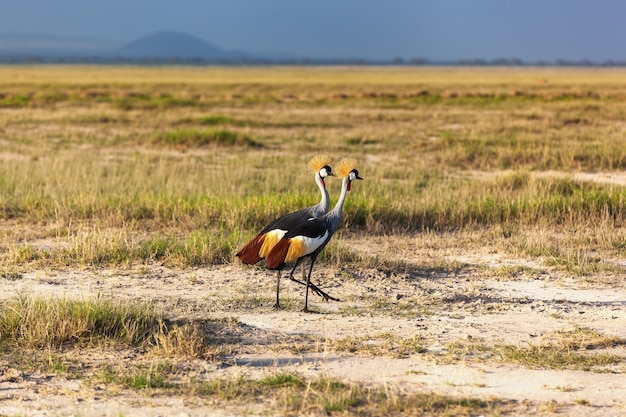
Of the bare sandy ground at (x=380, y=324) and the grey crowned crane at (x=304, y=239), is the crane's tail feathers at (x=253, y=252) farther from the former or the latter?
the bare sandy ground at (x=380, y=324)

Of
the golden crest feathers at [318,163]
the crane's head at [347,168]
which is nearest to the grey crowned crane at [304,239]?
the crane's head at [347,168]

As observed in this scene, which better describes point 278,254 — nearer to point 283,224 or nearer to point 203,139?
point 283,224

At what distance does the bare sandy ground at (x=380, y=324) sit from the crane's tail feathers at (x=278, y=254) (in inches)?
17.5

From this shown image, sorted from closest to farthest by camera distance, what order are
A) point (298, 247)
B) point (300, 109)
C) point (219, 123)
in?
point (298, 247), point (219, 123), point (300, 109)

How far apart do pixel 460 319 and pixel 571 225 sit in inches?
178

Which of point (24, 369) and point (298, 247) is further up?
point (298, 247)

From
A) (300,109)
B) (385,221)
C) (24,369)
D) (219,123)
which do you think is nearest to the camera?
(24,369)

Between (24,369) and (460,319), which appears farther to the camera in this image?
(460,319)

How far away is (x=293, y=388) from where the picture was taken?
515 centimetres

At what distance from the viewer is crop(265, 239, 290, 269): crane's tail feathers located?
6645 mm

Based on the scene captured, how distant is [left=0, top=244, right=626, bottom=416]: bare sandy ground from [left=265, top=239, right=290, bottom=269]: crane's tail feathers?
0.44 meters

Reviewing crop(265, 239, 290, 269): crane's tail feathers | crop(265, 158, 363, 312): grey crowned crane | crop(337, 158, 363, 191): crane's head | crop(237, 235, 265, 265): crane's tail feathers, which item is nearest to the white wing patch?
crop(265, 158, 363, 312): grey crowned crane

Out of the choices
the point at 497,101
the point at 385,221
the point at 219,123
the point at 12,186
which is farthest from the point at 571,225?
the point at 497,101

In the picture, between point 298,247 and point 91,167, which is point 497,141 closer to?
point 91,167
